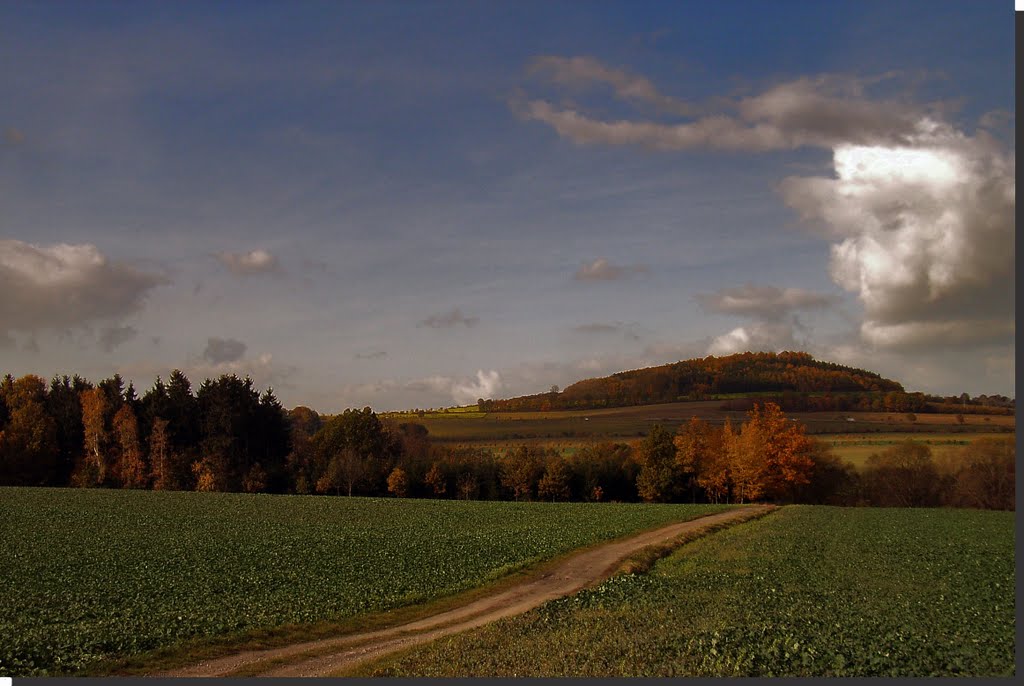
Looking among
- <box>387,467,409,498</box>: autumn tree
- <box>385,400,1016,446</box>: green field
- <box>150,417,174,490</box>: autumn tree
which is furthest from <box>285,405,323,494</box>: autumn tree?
<box>385,400,1016,446</box>: green field

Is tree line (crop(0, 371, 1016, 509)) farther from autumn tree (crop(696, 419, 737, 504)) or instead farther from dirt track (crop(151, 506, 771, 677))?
dirt track (crop(151, 506, 771, 677))

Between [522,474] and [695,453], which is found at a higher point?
[695,453]

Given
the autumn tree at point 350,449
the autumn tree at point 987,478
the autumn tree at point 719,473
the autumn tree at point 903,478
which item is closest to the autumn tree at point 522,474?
the autumn tree at point 350,449

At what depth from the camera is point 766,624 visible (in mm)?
19859

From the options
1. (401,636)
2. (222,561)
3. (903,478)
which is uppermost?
(222,561)

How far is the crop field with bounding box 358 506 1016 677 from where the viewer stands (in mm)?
16562

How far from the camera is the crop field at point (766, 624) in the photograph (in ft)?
54.3

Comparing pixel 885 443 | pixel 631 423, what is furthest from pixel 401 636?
pixel 631 423

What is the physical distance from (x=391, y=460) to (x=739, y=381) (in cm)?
5062

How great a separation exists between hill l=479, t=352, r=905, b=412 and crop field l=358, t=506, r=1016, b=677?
2586 inches

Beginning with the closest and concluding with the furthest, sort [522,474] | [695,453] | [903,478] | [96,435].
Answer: [903,478]
[695,453]
[522,474]
[96,435]

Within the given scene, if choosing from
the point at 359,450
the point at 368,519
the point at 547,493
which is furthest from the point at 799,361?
the point at 368,519

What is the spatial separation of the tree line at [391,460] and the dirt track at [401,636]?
177ft

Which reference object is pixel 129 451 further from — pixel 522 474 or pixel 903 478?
pixel 903 478
